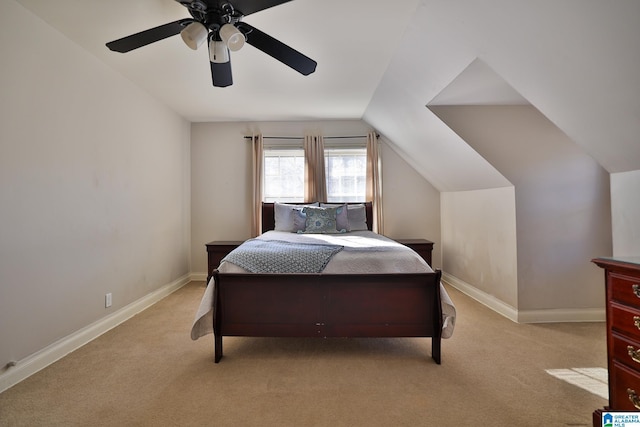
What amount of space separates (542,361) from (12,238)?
134 inches

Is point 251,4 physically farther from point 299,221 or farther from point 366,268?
point 299,221

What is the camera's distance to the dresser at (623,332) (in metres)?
1.28

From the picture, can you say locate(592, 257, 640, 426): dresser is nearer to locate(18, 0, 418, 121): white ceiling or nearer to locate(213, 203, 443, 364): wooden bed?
locate(213, 203, 443, 364): wooden bed

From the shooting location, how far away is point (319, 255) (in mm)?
2408

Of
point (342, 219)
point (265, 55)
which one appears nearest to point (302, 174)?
point (342, 219)

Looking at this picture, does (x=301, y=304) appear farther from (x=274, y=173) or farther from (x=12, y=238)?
(x=274, y=173)

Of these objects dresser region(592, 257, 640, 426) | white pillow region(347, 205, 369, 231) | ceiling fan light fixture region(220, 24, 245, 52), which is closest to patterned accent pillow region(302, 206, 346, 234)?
white pillow region(347, 205, 369, 231)

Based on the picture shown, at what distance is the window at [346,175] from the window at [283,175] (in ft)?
1.34

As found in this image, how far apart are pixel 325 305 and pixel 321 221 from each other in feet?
5.67

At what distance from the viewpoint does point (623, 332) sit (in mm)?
1343

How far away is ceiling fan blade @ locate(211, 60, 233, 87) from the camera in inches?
83.5

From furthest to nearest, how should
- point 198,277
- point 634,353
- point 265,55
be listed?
point 198,277 → point 265,55 → point 634,353

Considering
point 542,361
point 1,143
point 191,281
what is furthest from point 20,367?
point 542,361

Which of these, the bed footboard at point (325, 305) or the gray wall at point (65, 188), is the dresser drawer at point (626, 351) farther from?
the gray wall at point (65, 188)
